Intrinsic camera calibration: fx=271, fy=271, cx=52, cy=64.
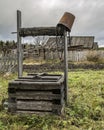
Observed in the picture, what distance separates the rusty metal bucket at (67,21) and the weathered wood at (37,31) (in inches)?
10.3

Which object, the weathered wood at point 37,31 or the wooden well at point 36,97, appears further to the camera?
the weathered wood at point 37,31

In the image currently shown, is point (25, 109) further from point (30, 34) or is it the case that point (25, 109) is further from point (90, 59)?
point (90, 59)

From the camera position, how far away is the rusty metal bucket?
6.46 metres

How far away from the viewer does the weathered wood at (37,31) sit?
6773mm

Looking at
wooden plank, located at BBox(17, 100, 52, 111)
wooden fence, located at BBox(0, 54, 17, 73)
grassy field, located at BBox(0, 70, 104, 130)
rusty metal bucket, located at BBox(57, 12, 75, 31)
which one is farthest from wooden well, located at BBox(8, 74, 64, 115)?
wooden fence, located at BBox(0, 54, 17, 73)

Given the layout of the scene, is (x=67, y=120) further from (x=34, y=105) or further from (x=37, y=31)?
(x=37, y=31)

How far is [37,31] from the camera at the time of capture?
6887 mm

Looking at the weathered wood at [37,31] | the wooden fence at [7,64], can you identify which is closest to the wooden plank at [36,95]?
the weathered wood at [37,31]

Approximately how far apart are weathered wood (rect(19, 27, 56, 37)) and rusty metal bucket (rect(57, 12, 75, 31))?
262 mm

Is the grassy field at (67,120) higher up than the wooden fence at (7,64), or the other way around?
the wooden fence at (7,64)

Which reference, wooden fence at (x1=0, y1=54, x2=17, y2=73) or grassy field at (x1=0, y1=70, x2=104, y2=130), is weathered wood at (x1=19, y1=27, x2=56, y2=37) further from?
wooden fence at (x1=0, y1=54, x2=17, y2=73)

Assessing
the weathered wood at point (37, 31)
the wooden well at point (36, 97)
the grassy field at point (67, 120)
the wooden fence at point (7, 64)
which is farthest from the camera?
the wooden fence at point (7, 64)

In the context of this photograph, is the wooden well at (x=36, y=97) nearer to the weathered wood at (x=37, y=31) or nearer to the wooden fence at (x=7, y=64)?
the weathered wood at (x=37, y=31)

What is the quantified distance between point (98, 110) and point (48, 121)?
154cm
